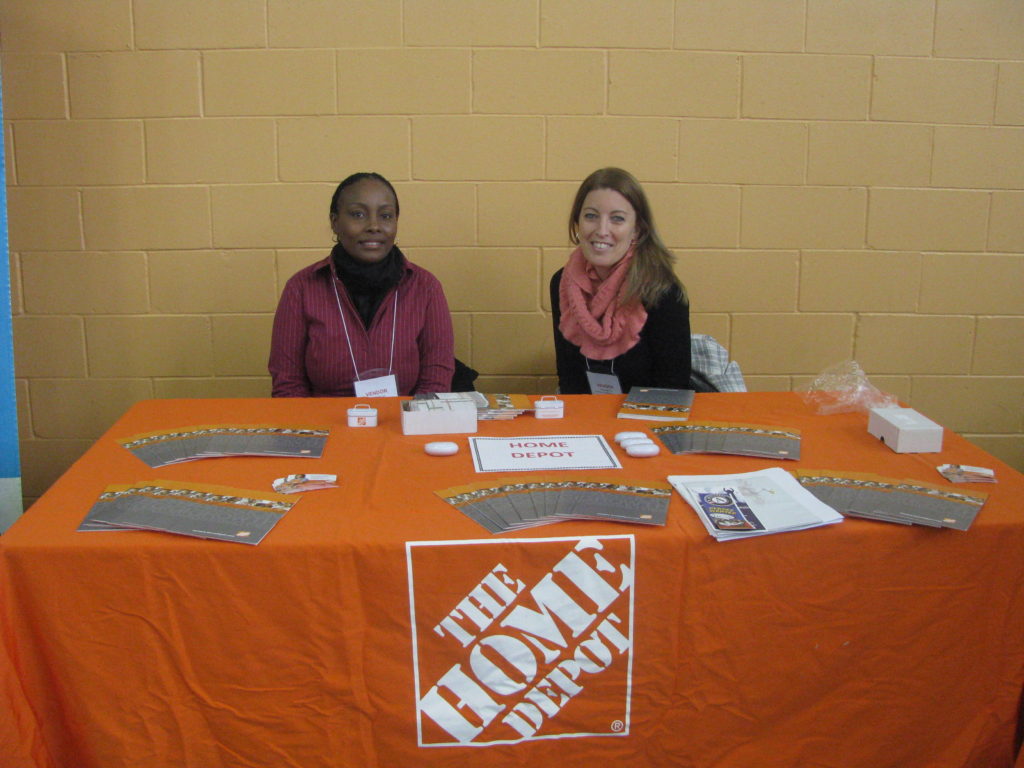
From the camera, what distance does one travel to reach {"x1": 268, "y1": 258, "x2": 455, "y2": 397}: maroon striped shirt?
229 centimetres

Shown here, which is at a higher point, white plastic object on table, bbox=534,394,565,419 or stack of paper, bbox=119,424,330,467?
white plastic object on table, bbox=534,394,565,419

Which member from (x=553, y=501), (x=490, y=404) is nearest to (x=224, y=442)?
(x=490, y=404)

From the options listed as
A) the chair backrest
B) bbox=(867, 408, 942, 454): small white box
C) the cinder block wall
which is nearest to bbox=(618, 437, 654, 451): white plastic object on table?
bbox=(867, 408, 942, 454): small white box

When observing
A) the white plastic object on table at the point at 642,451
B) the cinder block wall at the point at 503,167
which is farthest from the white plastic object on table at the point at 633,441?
the cinder block wall at the point at 503,167

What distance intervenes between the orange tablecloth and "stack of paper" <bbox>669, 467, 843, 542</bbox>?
0.09ft

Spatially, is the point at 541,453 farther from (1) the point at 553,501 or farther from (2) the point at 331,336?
(2) the point at 331,336

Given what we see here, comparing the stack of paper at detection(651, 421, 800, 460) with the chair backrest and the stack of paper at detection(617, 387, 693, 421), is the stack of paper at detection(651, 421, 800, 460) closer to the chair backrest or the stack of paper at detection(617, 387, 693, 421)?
the stack of paper at detection(617, 387, 693, 421)

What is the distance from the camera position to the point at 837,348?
286 centimetres

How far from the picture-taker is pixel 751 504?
4.41 feet

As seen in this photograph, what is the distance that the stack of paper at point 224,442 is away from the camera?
156 cm

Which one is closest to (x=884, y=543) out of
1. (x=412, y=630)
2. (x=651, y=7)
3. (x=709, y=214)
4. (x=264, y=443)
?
(x=412, y=630)

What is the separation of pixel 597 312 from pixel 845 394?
677mm

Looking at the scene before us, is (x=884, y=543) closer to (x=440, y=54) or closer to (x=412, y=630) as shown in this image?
(x=412, y=630)

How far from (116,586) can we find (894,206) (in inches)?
99.7
